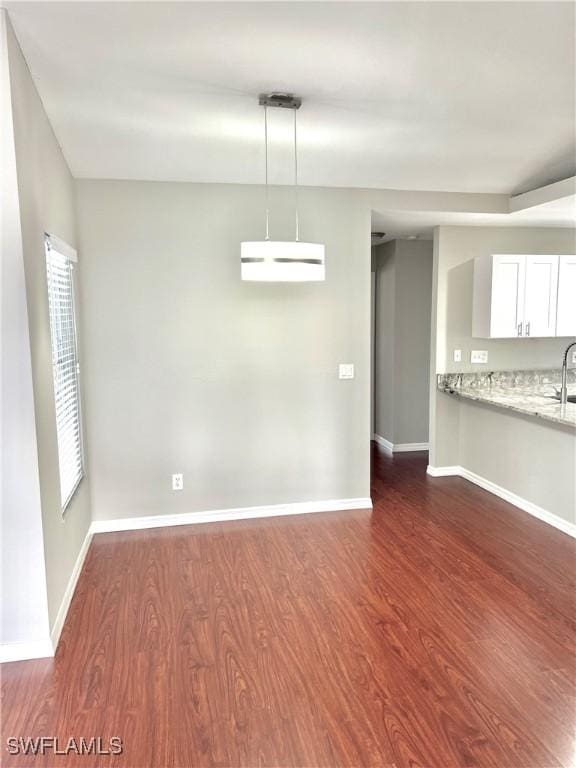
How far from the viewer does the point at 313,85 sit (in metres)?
2.65

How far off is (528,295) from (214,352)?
9.28 ft

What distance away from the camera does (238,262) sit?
407cm

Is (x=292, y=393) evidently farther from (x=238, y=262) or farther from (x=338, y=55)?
(x=338, y=55)

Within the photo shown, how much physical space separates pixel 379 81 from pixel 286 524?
3.01 m

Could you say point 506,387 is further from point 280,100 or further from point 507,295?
point 280,100

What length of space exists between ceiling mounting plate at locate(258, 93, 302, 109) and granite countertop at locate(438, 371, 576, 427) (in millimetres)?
2831

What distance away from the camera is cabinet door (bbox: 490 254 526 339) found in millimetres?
4672

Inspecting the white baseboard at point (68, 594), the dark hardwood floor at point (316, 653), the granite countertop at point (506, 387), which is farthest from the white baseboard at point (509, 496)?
the white baseboard at point (68, 594)

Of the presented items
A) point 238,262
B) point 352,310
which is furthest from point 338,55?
point 352,310

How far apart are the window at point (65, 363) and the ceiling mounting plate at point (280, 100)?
1333mm

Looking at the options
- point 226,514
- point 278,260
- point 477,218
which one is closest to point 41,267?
point 278,260

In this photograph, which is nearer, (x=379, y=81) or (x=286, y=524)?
(x=379, y=81)

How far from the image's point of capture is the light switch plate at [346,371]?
4336 mm

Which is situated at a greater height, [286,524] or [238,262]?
[238,262]
